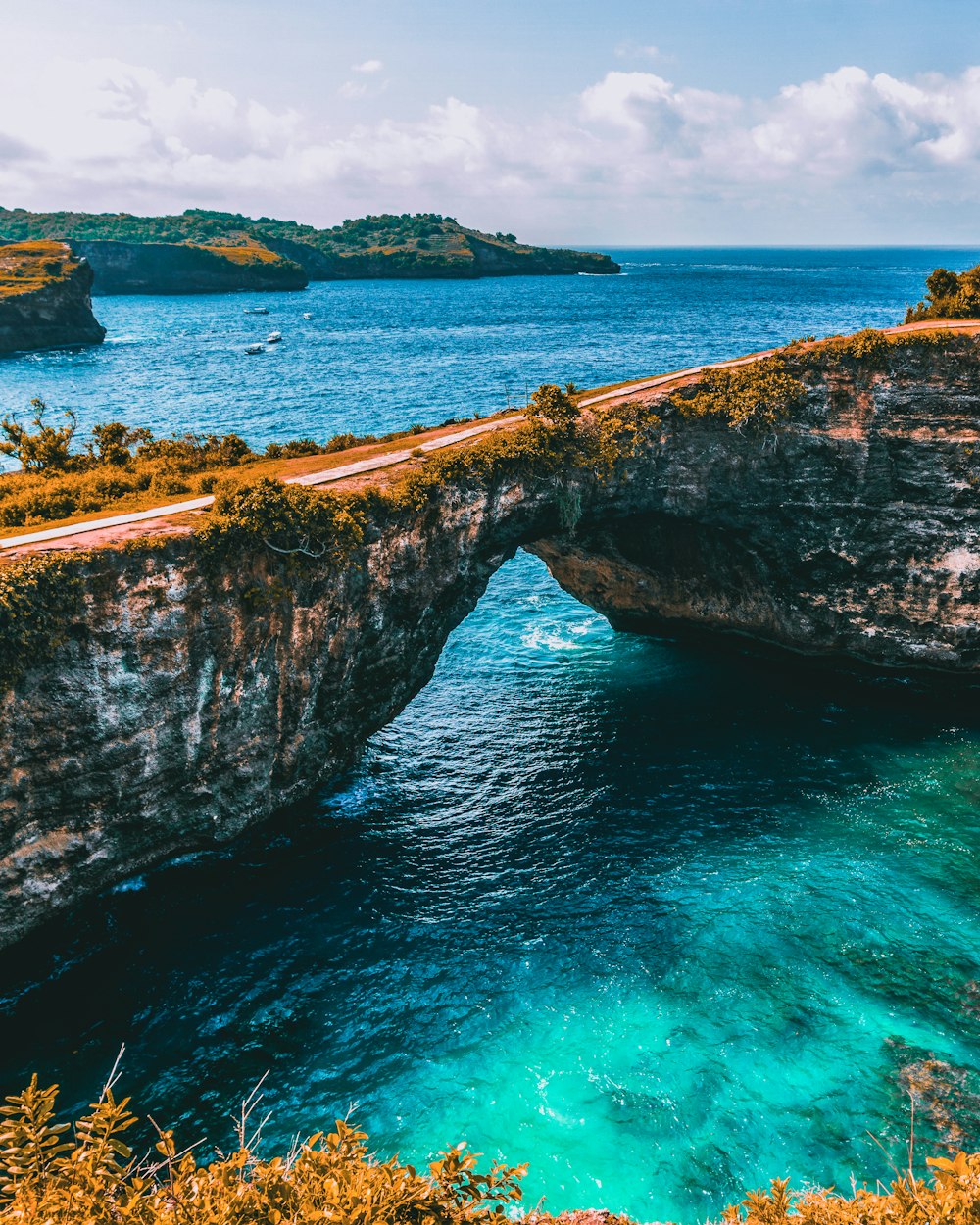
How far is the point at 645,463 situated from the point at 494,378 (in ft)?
217

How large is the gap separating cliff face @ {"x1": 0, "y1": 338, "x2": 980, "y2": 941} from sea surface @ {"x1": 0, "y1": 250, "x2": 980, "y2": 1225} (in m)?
3.74

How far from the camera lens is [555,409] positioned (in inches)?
1526

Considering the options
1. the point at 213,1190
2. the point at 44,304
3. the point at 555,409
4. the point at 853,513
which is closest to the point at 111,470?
the point at 555,409

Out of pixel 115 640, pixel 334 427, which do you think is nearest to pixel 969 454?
pixel 115 640

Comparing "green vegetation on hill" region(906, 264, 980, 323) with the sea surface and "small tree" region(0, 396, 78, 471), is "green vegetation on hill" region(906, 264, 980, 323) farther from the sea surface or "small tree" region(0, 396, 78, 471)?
"small tree" region(0, 396, 78, 471)

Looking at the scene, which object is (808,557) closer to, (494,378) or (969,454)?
(969,454)

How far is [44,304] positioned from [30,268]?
16.6 metres

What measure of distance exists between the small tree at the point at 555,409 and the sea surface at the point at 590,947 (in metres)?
15.6

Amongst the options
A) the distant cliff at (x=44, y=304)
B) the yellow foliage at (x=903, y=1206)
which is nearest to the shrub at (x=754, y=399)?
the yellow foliage at (x=903, y=1206)

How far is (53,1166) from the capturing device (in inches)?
488

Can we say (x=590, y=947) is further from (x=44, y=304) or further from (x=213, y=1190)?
(x=44, y=304)

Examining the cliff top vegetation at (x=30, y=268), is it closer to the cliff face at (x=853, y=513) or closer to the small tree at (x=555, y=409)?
the small tree at (x=555, y=409)

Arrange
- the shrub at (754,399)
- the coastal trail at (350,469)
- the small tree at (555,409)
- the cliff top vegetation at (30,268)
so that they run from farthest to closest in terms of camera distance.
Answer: the cliff top vegetation at (30,268) < the shrub at (754,399) < the small tree at (555,409) < the coastal trail at (350,469)

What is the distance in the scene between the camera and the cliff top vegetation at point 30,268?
14338 centimetres
